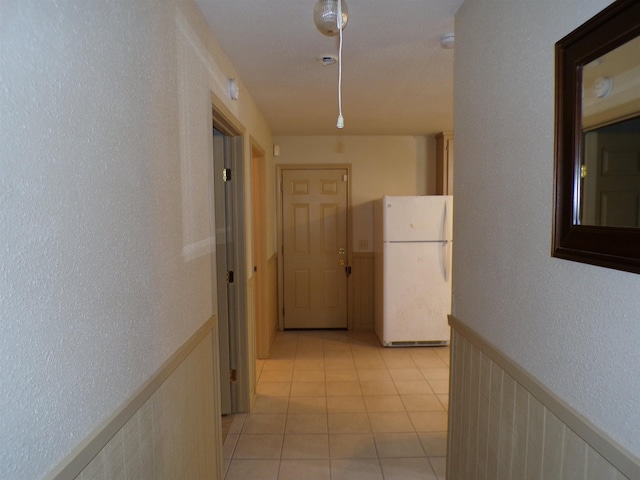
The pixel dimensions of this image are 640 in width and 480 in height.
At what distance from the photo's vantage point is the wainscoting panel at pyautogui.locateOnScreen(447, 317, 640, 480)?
3.05 feet

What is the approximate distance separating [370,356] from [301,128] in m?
2.46

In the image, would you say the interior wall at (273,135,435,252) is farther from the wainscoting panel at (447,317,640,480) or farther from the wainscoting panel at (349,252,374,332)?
the wainscoting panel at (447,317,640,480)

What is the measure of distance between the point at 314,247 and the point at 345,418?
226cm

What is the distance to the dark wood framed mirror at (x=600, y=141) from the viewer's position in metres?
0.81

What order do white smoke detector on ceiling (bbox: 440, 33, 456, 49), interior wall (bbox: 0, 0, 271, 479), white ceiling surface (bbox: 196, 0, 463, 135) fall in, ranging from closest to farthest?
1. interior wall (bbox: 0, 0, 271, 479)
2. white ceiling surface (bbox: 196, 0, 463, 135)
3. white smoke detector on ceiling (bbox: 440, 33, 456, 49)

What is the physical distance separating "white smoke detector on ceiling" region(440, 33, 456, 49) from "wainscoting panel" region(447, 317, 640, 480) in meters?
1.41

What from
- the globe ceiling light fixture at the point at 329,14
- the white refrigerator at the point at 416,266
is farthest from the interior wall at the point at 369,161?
the globe ceiling light fixture at the point at 329,14

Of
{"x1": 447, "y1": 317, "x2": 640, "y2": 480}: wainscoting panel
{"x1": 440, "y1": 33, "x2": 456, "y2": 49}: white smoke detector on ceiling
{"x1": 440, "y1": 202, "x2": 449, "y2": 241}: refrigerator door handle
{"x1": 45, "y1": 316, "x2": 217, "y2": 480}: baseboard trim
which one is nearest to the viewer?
{"x1": 45, "y1": 316, "x2": 217, "y2": 480}: baseboard trim

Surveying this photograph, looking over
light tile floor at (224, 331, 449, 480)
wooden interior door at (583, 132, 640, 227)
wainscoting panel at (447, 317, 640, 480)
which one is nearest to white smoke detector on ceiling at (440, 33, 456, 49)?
wooden interior door at (583, 132, 640, 227)

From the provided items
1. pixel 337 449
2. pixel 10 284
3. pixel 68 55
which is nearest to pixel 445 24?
pixel 68 55

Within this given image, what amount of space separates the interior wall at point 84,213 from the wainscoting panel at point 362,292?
10.8ft

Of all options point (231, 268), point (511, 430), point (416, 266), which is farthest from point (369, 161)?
point (511, 430)

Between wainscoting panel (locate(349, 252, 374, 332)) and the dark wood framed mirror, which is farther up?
the dark wood framed mirror

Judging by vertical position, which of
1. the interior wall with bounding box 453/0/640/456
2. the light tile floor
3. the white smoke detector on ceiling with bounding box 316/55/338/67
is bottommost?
the light tile floor
